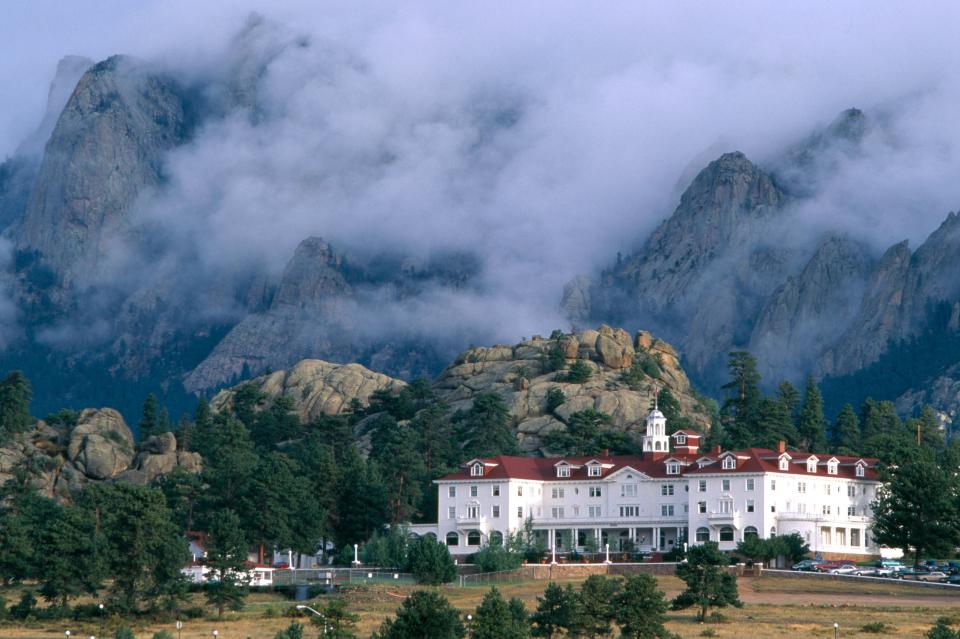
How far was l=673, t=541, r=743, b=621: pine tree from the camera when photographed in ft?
434

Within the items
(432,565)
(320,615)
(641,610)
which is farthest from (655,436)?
(641,610)

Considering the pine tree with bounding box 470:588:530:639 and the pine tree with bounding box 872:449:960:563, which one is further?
the pine tree with bounding box 872:449:960:563

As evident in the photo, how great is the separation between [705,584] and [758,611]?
5329 mm

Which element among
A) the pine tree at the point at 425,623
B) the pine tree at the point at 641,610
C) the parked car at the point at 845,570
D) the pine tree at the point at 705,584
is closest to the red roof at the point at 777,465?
the parked car at the point at 845,570

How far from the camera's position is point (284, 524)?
175875mm

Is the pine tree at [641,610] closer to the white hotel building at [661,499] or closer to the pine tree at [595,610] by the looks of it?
the pine tree at [595,610]

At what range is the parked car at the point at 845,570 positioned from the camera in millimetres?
156750

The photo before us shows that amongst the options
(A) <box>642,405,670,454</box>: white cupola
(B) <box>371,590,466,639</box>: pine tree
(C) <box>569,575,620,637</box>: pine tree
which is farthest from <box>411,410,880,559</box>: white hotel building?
(B) <box>371,590,466,639</box>: pine tree

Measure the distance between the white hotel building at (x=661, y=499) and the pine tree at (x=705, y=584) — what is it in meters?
39.4

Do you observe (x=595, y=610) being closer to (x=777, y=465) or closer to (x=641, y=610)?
(x=641, y=610)

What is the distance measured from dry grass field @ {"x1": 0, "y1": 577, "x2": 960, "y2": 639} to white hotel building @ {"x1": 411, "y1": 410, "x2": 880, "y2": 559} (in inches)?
805

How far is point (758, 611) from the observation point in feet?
443

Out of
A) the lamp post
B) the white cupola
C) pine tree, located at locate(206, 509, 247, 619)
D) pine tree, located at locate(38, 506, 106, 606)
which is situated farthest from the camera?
the white cupola

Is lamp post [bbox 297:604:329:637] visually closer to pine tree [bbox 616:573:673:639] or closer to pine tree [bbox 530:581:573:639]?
pine tree [bbox 530:581:573:639]
